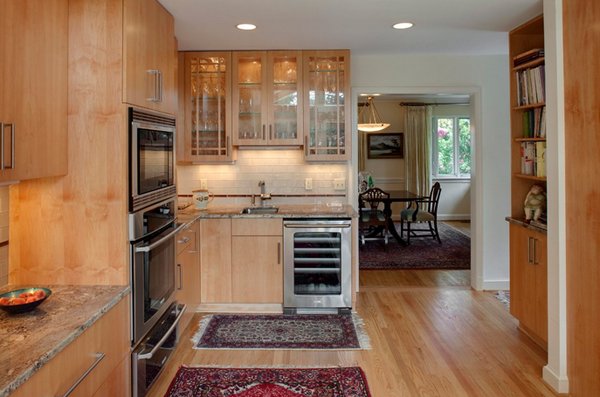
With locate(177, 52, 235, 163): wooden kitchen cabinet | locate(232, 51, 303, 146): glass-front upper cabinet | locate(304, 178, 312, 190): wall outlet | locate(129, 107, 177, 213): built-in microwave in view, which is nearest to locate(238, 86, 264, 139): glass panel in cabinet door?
locate(232, 51, 303, 146): glass-front upper cabinet

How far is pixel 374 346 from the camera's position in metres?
3.46

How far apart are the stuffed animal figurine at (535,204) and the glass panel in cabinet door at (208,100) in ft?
8.58

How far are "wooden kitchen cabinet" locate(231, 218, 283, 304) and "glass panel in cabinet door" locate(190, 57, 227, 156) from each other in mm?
790

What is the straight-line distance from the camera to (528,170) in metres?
3.63

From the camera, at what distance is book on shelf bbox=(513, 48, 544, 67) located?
133 inches

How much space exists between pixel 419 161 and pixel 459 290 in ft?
16.9

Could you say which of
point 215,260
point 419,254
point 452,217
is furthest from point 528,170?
point 452,217

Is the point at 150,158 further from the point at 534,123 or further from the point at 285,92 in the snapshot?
the point at 534,123

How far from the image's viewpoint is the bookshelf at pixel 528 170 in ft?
11.0

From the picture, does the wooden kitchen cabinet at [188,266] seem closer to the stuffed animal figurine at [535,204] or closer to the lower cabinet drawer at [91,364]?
the lower cabinet drawer at [91,364]

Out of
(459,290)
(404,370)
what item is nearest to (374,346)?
(404,370)

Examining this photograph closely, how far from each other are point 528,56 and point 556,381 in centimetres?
227

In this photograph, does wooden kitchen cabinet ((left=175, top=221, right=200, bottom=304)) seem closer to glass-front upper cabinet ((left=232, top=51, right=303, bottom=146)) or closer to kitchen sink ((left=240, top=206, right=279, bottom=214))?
kitchen sink ((left=240, top=206, right=279, bottom=214))

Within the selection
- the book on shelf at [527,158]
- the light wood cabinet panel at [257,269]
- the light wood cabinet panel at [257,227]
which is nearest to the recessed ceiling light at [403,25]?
the book on shelf at [527,158]
